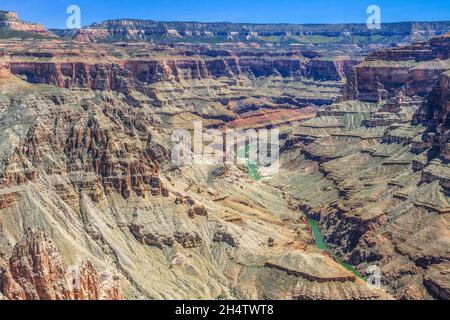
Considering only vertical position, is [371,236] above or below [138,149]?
below

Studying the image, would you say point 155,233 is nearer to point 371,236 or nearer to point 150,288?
point 150,288

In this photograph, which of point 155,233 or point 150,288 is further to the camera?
point 155,233

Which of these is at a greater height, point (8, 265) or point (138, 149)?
point (138, 149)
